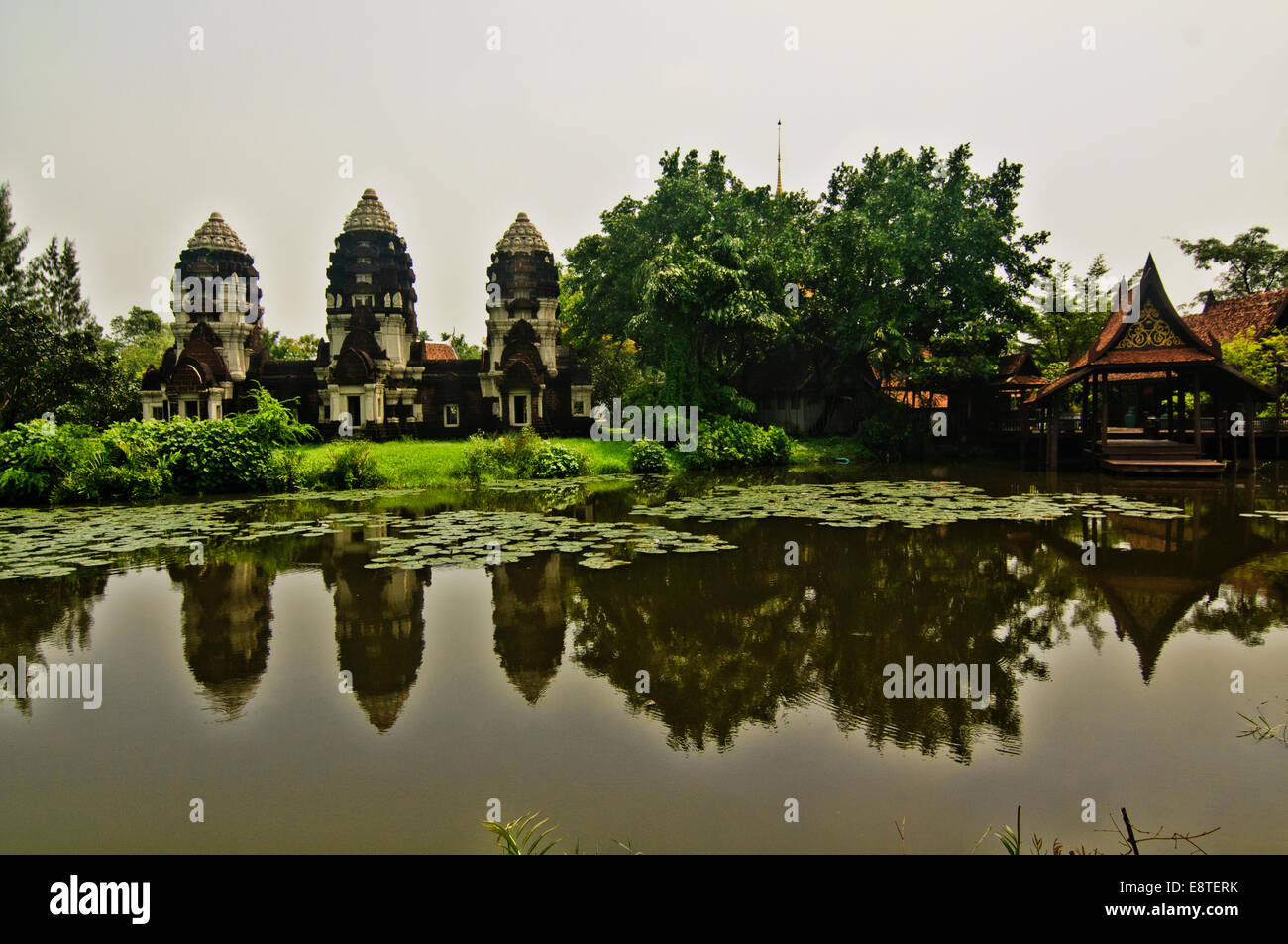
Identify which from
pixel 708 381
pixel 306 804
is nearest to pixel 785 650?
pixel 306 804

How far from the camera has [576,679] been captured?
205 inches

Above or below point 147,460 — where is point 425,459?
below

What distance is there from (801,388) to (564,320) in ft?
50.9

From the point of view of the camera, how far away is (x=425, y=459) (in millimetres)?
20516

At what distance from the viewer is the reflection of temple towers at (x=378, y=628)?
16.4ft

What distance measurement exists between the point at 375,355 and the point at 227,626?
23.0m

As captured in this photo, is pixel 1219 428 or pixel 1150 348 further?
pixel 1219 428

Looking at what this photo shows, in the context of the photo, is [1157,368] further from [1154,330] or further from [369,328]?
[369,328]

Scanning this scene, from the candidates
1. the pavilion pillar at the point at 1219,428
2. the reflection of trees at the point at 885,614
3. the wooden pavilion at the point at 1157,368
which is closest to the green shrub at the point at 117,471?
the reflection of trees at the point at 885,614

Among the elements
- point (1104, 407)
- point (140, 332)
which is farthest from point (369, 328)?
point (140, 332)
